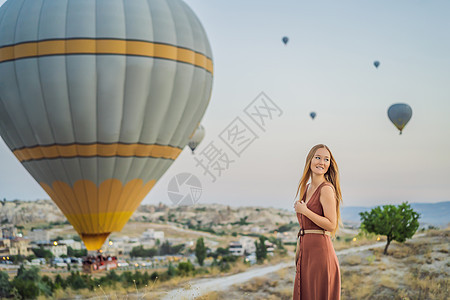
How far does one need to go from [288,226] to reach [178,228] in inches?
434

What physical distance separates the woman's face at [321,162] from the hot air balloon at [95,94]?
8093 millimetres

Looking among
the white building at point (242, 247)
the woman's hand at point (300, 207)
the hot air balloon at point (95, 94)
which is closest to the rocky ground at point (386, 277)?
the hot air balloon at point (95, 94)

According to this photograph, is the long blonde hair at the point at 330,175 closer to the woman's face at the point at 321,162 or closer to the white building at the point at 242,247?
the woman's face at the point at 321,162

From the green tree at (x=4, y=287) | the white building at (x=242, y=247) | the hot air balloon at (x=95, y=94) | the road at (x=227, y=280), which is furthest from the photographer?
the white building at (x=242, y=247)

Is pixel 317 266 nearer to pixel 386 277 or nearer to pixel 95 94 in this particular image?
pixel 95 94

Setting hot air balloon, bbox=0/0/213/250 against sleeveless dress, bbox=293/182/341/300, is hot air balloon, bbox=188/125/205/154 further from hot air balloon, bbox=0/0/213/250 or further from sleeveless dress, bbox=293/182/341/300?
sleeveless dress, bbox=293/182/341/300

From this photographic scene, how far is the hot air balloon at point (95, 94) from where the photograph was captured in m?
12.4

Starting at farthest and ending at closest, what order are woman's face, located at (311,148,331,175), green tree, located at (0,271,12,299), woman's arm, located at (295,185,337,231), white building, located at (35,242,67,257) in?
white building, located at (35,242,67,257) < green tree, located at (0,271,12,299) < woman's face, located at (311,148,331,175) < woman's arm, located at (295,185,337,231)

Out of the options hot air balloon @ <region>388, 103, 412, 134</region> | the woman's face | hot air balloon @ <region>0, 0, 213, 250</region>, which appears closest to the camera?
the woman's face

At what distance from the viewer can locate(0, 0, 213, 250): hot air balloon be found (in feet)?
40.7

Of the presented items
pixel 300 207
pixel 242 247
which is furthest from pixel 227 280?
pixel 242 247

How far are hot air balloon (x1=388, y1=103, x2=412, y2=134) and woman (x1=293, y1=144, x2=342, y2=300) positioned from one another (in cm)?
2518

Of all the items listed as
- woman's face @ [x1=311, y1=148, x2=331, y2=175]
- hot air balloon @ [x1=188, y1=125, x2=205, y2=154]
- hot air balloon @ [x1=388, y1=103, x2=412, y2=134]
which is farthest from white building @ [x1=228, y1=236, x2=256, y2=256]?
woman's face @ [x1=311, y1=148, x2=331, y2=175]

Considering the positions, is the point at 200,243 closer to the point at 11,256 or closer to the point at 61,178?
the point at 11,256
